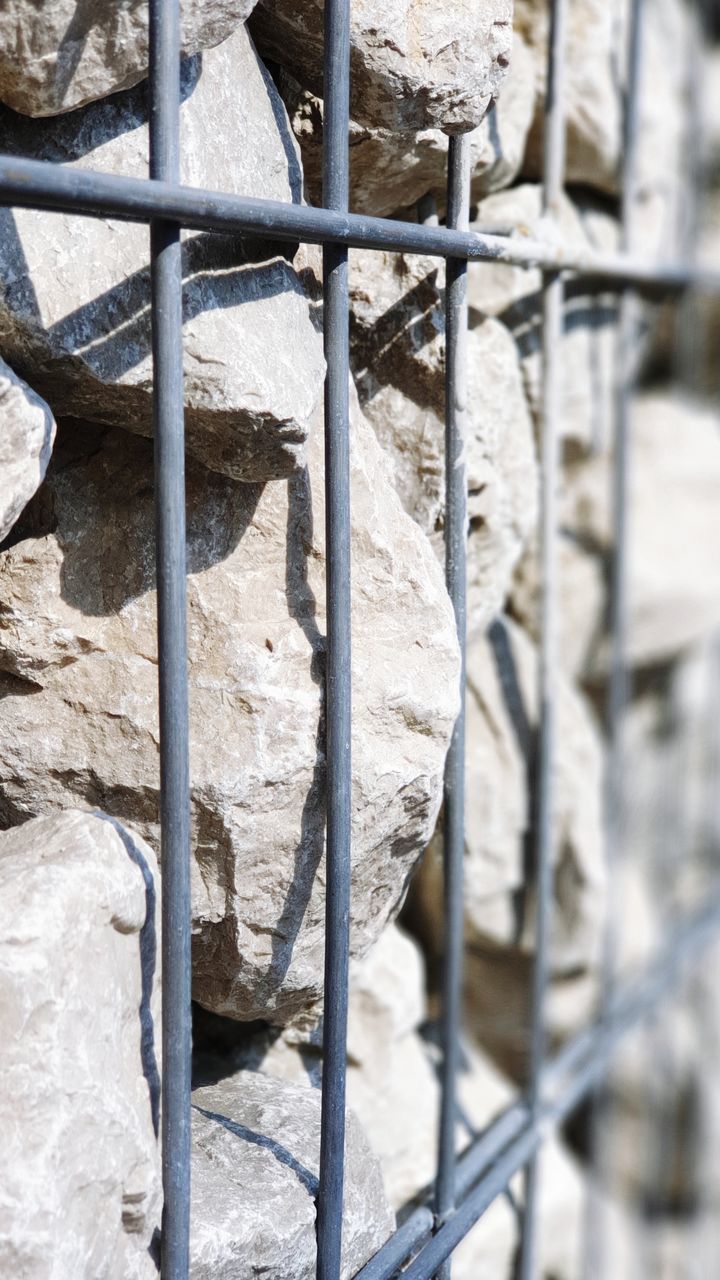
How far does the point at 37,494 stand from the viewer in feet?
2.52

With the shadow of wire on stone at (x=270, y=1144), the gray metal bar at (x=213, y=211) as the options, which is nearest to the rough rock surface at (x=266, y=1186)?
the shadow of wire on stone at (x=270, y=1144)

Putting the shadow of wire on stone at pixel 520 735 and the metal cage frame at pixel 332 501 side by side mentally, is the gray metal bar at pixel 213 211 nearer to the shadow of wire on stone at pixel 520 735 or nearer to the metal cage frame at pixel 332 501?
the metal cage frame at pixel 332 501

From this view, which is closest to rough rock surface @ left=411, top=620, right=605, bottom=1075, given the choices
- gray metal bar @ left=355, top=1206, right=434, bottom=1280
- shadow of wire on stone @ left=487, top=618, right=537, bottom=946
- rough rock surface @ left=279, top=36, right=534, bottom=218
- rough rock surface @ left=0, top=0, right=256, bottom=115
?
shadow of wire on stone @ left=487, top=618, right=537, bottom=946

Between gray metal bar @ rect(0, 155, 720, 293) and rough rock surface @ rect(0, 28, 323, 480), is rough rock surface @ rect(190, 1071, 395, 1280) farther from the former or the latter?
gray metal bar @ rect(0, 155, 720, 293)

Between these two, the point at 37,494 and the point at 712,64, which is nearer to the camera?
the point at 37,494

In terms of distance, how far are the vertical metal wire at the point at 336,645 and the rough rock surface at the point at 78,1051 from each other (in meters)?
0.12

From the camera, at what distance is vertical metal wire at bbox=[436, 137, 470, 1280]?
84 cm

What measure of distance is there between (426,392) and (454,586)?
0.56 ft

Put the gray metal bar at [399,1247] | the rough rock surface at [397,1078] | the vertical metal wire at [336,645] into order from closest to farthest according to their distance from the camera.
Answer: the vertical metal wire at [336,645] → the gray metal bar at [399,1247] → the rough rock surface at [397,1078]

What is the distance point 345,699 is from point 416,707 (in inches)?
3.3

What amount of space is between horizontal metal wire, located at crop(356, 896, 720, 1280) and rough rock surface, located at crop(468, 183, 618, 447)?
27.8 inches

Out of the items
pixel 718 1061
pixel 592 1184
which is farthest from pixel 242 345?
pixel 718 1061

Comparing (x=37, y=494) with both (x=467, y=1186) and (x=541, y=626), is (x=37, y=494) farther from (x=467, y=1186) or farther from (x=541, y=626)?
(x=467, y=1186)

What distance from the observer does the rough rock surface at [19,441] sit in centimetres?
64
